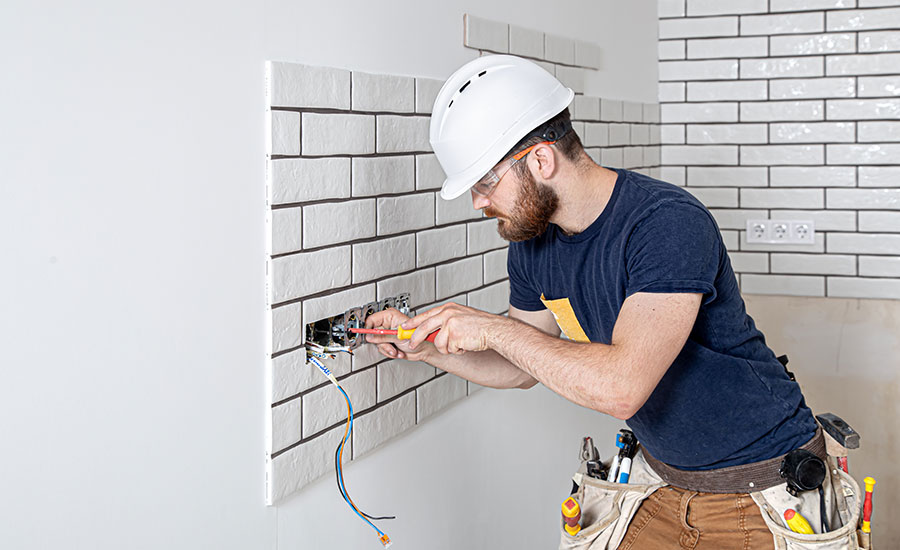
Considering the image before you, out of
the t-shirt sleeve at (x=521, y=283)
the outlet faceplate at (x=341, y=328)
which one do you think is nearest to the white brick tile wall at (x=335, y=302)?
the outlet faceplate at (x=341, y=328)

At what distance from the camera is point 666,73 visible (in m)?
3.28

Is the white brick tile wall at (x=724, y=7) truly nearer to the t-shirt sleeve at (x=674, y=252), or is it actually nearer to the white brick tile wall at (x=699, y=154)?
the white brick tile wall at (x=699, y=154)

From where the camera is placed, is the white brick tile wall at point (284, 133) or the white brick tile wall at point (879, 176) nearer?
the white brick tile wall at point (284, 133)

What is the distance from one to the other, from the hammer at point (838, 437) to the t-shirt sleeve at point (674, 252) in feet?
1.45

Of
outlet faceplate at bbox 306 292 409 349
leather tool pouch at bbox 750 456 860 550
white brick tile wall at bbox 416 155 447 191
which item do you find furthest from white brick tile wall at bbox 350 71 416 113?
leather tool pouch at bbox 750 456 860 550

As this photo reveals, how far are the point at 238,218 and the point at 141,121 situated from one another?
23 cm

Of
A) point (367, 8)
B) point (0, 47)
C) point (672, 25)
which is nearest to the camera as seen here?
point (0, 47)

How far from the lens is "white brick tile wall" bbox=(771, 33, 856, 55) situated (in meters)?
3.03

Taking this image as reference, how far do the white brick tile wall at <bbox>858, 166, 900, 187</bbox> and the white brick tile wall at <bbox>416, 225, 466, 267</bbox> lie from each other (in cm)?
191

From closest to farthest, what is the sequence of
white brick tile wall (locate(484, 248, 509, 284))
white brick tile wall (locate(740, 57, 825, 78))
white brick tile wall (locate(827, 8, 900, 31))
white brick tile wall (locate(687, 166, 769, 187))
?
1. white brick tile wall (locate(484, 248, 509, 284))
2. white brick tile wall (locate(827, 8, 900, 31))
3. white brick tile wall (locate(740, 57, 825, 78))
4. white brick tile wall (locate(687, 166, 769, 187))

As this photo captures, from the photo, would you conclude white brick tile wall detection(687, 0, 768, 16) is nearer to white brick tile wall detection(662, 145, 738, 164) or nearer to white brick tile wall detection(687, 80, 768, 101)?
white brick tile wall detection(687, 80, 768, 101)

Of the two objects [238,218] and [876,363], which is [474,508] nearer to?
[238,218]

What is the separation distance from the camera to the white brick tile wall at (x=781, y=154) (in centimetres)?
311

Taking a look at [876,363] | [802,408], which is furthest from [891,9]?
[802,408]
